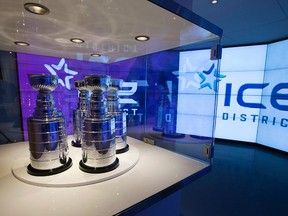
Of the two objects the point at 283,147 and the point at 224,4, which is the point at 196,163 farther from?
the point at 283,147

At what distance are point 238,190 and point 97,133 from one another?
1.92m

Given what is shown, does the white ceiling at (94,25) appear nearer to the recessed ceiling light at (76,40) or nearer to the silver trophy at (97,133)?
the recessed ceiling light at (76,40)

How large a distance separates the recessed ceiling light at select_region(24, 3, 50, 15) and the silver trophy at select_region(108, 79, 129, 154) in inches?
12.1

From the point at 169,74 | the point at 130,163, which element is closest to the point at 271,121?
the point at 169,74

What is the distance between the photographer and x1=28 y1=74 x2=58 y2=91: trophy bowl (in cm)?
47

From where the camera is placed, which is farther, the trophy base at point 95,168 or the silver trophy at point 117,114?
the silver trophy at point 117,114

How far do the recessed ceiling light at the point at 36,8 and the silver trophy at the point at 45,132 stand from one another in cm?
18

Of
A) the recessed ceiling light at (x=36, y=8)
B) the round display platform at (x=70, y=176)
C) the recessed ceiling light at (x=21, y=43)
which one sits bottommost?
the round display platform at (x=70, y=176)

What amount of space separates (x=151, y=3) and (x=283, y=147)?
3463 millimetres

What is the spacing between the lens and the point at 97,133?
49 centimetres

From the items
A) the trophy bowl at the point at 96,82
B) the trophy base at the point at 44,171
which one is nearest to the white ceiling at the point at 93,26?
the trophy bowl at the point at 96,82

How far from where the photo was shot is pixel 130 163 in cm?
60

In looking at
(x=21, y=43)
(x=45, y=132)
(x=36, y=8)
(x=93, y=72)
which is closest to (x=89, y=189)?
(x=45, y=132)

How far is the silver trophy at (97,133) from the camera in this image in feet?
1.61
